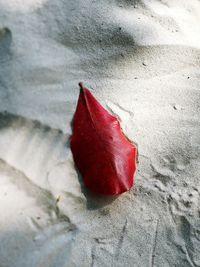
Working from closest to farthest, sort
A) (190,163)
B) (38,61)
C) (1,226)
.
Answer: (1,226) → (190,163) → (38,61)

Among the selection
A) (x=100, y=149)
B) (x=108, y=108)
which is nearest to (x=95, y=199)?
(x=100, y=149)

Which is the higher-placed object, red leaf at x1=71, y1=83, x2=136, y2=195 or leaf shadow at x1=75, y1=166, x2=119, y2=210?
red leaf at x1=71, y1=83, x2=136, y2=195

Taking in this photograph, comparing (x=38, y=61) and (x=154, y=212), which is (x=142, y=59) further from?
(x=154, y=212)

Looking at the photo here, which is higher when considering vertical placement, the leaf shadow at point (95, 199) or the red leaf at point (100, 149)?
the red leaf at point (100, 149)

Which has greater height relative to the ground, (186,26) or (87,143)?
(186,26)

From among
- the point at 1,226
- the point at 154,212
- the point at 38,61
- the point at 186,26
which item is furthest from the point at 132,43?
the point at 1,226

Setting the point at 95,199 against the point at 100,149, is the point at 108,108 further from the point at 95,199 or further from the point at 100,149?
the point at 95,199
